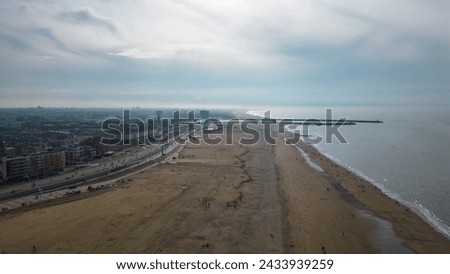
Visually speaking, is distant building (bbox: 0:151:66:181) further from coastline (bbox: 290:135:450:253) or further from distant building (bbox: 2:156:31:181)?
coastline (bbox: 290:135:450:253)

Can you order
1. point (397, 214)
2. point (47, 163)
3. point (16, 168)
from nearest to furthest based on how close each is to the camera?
point (397, 214)
point (16, 168)
point (47, 163)

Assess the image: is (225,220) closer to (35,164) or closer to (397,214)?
(397,214)

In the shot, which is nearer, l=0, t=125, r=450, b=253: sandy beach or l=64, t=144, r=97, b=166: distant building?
l=0, t=125, r=450, b=253: sandy beach

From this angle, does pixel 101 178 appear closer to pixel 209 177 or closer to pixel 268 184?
pixel 209 177

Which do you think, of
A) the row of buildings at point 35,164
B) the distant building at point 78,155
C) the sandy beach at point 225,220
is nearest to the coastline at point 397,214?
the sandy beach at point 225,220

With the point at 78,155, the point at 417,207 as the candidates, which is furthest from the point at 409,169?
the point at 78,155

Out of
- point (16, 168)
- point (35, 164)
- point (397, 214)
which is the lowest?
point (397, 214)

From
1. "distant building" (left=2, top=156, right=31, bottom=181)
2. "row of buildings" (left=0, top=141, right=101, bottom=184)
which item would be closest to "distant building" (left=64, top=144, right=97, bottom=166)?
"row of buildings" (left=0, top=141, right=101, bottom=184)

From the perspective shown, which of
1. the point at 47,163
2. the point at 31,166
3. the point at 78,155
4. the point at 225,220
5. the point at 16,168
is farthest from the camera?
the point at 78,155

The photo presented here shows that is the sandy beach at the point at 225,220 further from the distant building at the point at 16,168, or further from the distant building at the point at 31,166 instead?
the distant building at the point at 16,168
